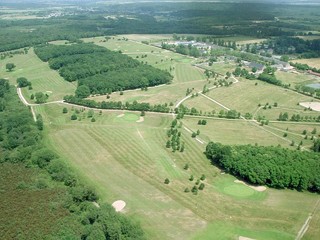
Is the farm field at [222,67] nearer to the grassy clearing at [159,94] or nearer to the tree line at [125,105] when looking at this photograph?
the grassy clearing at [159,94]

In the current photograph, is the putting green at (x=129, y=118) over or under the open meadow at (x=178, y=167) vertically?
under

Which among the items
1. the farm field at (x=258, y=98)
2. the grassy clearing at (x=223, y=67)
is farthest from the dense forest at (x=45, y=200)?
the grassy clearing at (x=223, y=67)

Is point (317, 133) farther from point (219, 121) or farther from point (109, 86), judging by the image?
point (109, 86)

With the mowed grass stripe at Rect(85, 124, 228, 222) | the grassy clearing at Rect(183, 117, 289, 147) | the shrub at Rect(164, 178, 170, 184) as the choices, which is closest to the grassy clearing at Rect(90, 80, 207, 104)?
the grassy clearing at Rect(183, 117, 289, 147)

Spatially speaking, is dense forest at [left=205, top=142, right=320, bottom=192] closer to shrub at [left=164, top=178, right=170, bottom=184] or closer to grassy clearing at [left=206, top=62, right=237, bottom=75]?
shrub at [left=164, top=178, right=170, bottom=184]

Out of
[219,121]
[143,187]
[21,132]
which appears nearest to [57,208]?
[143,187]

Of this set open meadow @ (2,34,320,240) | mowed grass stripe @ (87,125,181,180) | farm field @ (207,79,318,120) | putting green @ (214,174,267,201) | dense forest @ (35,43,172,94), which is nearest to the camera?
open meadow @ (2,34,320,240)
